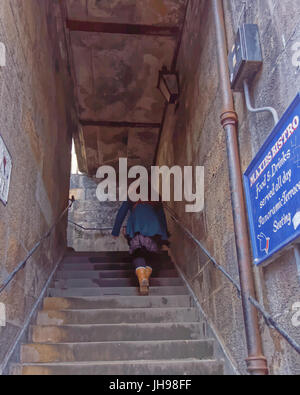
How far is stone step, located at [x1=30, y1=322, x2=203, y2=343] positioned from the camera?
127 inches

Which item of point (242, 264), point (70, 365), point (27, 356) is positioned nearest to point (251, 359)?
point (242, 264)

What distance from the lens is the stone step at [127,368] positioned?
2.69 m

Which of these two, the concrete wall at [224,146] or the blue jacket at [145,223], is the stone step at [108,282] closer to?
the concrete wall at [224,146]

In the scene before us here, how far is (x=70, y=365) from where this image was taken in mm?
2705

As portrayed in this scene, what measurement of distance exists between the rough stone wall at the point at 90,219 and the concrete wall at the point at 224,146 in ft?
11.8

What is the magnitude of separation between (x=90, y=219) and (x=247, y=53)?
673 centimetres

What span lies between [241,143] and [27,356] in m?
2.08

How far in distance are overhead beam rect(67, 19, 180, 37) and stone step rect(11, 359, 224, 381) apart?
3.72m
